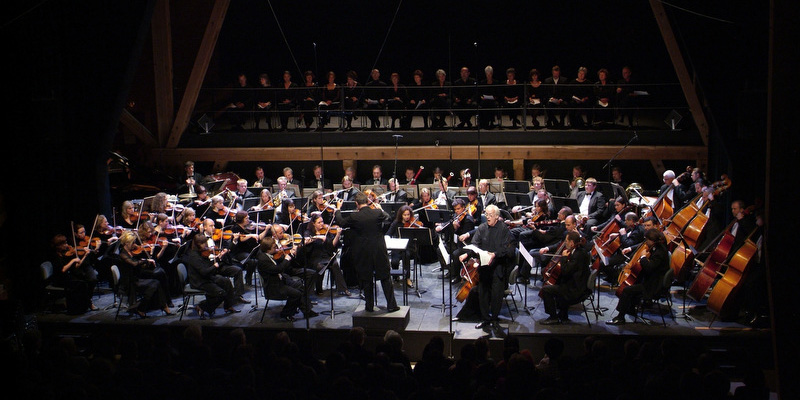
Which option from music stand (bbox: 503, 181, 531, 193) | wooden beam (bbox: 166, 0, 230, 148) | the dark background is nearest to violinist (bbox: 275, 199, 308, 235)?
the dark background

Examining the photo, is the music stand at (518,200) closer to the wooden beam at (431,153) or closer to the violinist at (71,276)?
the wooden beam at (431,153)

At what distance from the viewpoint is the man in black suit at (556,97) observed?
544 inches

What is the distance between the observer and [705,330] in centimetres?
841

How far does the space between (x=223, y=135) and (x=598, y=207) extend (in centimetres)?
787

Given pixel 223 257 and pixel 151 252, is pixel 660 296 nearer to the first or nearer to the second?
pixel 223 257

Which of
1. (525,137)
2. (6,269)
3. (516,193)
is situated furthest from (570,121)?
(6,269)

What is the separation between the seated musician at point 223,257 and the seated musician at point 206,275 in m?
0.07

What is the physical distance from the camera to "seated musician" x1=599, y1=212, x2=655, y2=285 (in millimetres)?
9445

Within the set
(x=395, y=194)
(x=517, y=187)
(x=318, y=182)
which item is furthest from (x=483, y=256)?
(x=318, y=182)

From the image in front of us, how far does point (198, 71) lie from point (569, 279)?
8.85 m

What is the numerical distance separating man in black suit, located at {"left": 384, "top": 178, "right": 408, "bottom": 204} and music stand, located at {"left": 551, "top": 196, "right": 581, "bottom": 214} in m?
2.45

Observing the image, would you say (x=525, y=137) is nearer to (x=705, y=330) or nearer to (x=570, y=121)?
(x=570, y=121)

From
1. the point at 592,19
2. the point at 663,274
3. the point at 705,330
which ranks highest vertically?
the point at 592,19

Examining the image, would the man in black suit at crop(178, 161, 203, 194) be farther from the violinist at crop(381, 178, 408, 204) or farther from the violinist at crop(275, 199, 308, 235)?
the violinist at crop(381, 178, 408, 204)
